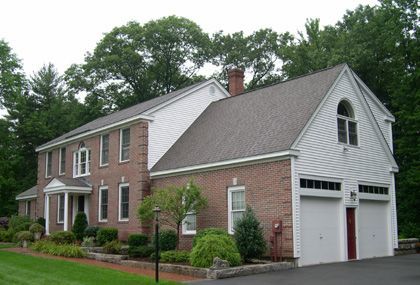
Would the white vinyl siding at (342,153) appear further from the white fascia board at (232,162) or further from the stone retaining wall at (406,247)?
the stone retaining wall at (406,247)

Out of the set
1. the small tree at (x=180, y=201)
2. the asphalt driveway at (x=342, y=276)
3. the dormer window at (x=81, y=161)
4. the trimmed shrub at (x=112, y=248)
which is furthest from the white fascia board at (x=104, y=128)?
the asphalt driveway at (x=342, y=276)

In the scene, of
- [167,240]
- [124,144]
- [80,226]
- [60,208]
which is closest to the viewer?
[167,240]

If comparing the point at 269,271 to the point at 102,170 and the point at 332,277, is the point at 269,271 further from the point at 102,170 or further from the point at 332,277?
the point at 102,170

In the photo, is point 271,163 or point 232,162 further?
point 232,162

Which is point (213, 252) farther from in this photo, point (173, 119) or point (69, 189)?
point (69, 189)

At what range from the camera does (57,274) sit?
15328 mm

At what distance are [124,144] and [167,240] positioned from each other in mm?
7402

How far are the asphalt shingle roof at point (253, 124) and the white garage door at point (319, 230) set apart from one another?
109 inches

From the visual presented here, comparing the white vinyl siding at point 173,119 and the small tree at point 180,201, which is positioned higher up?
the white vinyl siding at point 173,119

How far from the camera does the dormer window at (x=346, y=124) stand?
21359 millimetres

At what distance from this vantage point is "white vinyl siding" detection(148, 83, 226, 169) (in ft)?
84.1

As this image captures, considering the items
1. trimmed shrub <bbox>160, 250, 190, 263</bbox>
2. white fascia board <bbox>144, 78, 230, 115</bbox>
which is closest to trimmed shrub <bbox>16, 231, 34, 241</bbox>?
white fascia board <bbox>144, 78, 230, 115</bbox>

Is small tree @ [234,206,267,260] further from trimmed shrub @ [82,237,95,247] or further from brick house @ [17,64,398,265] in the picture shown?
trimmed shrub @ [82,237,95,247]

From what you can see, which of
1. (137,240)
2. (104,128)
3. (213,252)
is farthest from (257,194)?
(104,128)
